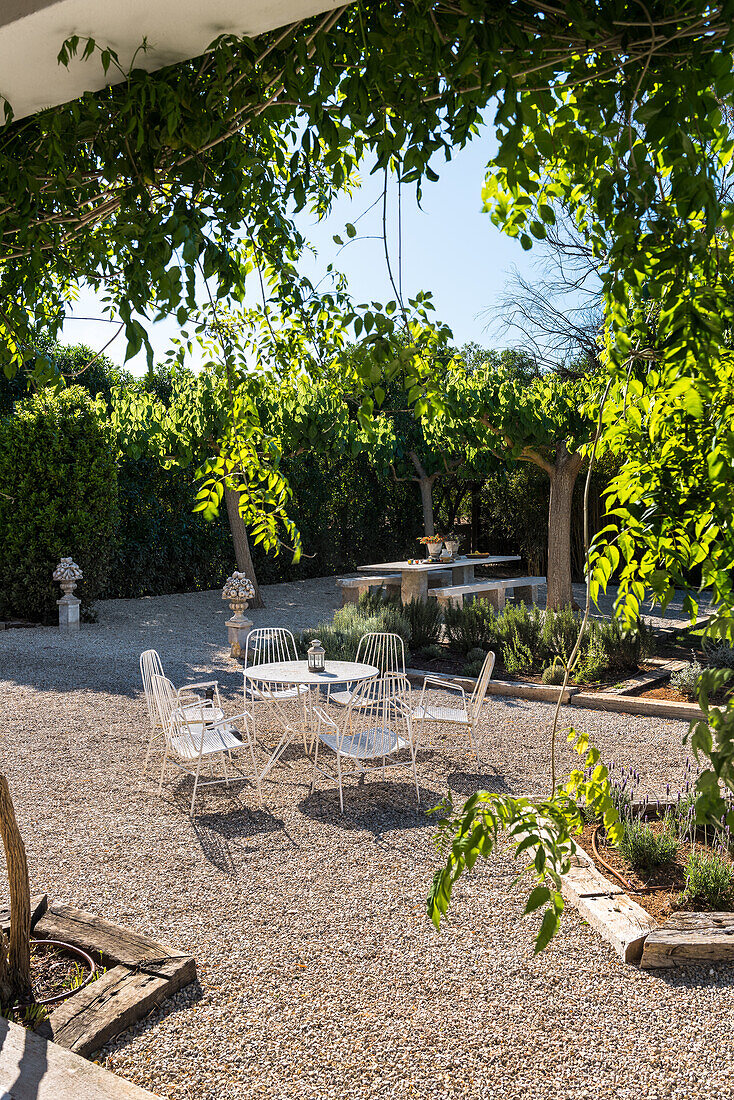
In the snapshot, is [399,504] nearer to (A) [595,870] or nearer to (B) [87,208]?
(A) [595,870]

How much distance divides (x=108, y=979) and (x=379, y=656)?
4894mm

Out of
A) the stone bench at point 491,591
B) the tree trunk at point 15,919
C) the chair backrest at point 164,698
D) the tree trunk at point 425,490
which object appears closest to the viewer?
the tree trunk at point 15,919

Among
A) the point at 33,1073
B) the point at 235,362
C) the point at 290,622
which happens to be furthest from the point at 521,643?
the point at 33,1073

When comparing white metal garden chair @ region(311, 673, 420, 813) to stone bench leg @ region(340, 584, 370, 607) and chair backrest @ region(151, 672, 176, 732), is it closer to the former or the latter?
chair backrest @ region(151, 672, 176, 732)

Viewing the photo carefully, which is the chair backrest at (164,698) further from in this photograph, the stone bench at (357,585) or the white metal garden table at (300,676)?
the stone bench at (357,585)

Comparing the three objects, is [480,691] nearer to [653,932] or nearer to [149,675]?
[149,675]

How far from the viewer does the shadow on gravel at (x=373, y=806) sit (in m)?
4.57

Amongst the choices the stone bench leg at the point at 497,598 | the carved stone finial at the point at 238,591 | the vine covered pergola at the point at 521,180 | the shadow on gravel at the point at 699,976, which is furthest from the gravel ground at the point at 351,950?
the stone bench leg at the point at 497,598

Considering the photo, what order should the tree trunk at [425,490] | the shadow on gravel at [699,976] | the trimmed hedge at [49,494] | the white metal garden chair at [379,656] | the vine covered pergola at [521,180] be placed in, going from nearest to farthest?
the vine covered pergola at [521,180], the shadow on gravel at [699,976], the white metal garden chair at [379,656], the trimmed hedge at [49,494], the tree trunk at [425,490]

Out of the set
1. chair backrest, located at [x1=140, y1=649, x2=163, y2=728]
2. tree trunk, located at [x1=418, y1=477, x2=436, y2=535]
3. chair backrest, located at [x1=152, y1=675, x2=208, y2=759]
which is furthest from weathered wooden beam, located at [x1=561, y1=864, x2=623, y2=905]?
tree trunk, located at [x1=418, y1=477, x2=436, y2=535]

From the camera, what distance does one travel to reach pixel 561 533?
10.3 metres

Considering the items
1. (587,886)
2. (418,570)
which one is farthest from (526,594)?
(587,886)

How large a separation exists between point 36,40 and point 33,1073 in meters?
2.66

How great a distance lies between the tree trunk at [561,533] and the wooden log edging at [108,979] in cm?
789
